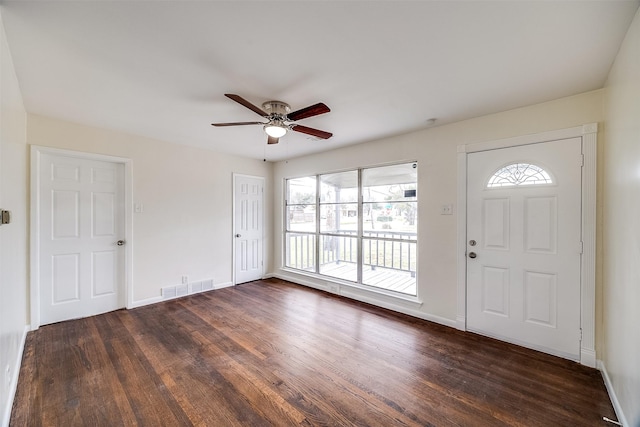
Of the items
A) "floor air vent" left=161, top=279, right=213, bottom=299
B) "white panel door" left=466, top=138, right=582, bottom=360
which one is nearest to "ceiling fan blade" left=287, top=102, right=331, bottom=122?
"white panel door" left=466, top=138, right=582, bottom=360

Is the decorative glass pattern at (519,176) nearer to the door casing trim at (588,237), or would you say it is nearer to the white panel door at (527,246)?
the white panel door at (527,246)

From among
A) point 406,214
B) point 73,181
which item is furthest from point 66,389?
point 406,214

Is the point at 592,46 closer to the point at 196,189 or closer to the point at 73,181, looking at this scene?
the point at 196,189

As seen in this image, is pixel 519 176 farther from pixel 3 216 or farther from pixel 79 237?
pixel 79 237

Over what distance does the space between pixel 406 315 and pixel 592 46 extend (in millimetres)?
3048

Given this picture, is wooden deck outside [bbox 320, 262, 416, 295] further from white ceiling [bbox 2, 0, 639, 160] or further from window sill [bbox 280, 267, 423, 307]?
white ceiling [bbox 2, 0, 639, 160]

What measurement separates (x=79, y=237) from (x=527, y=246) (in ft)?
16.9

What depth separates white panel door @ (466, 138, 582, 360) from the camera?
238 centimetres

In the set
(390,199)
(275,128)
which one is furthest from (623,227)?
(275,128)

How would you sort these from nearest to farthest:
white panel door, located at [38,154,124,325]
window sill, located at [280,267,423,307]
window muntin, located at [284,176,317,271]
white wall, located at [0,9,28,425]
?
white wall, located at [0,9,28,425], white panel door, located at [38,154,124,325], window sill, located at [280,267,423,307], window muntin, located at [284,176,317,271]

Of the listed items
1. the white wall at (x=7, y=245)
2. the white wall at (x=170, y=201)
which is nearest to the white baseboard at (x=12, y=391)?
the white wall at (x=7, y=245)

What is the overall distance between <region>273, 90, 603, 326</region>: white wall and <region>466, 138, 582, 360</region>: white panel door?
0.64 ft

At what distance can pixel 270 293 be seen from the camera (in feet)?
14.1

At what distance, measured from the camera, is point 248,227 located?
16.4 feet
